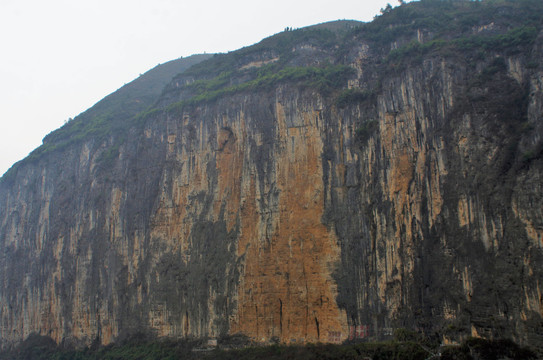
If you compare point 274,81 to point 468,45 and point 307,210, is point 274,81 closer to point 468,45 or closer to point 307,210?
point 307,210

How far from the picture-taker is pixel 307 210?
94.4 feet

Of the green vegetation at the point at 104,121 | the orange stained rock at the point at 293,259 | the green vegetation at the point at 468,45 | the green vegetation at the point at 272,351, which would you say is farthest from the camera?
the green vegetation at the point at 104,121

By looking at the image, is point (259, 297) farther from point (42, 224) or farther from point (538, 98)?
point (42, 224)

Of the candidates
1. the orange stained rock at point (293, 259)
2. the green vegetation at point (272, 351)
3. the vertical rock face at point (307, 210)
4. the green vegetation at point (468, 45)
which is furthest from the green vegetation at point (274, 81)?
the green vegetation at point (272, 351)

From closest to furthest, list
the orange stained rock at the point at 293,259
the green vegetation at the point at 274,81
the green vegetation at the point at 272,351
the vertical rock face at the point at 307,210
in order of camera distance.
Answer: the green vegetation at the point at 272,351
the vertical rock face at the point at 307,210
the orange stained rock at the point at 293,259
the green vegetation at the point at 274,81

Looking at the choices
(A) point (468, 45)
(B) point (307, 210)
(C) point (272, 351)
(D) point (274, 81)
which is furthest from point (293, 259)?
(A) point (468, 45)

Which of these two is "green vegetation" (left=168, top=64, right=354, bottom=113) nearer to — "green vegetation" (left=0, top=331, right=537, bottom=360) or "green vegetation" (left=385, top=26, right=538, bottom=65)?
"green vegetation" (left=385, top=26, right=538, bottom=65)

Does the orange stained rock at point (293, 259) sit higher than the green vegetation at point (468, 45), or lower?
lower

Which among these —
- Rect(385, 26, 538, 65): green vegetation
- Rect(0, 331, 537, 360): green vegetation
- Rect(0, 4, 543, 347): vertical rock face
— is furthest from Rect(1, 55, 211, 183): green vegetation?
Rect(385, 26, 538, 65): green vegetation

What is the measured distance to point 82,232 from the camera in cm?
3788

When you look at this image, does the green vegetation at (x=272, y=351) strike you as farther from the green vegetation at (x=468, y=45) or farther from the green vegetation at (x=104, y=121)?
the green vegetation at (x=104, y=121)

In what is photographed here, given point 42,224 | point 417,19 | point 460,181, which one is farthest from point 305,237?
point 42,224

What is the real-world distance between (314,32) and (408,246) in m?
18.5

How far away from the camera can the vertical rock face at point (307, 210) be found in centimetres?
2295
